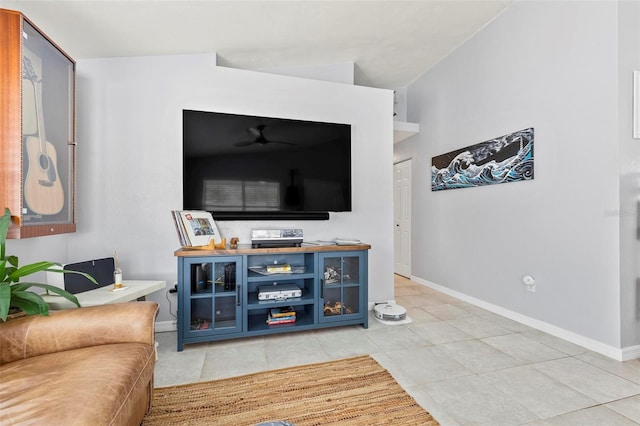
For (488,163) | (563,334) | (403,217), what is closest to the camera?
(563,334)

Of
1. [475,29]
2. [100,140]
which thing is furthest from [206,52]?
[475,29]

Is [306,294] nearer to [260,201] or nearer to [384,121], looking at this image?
[260,201]

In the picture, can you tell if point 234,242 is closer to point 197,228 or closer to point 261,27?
point 197,228

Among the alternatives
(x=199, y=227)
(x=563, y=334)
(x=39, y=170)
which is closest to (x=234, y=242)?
(x=199, y=227)

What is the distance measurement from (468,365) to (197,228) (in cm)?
222

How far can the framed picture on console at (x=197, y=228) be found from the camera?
2.24 metres

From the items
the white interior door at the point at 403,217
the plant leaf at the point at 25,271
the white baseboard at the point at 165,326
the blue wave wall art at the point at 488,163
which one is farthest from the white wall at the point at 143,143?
the white interior door at the point at 403,217

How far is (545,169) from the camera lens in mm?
2469

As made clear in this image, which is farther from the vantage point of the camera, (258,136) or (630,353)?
(258,136)

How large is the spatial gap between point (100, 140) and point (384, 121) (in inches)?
106

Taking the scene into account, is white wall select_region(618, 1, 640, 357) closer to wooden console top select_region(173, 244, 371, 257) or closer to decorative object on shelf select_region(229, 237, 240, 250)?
wooden console top select_region(173, 244, 371, 257)

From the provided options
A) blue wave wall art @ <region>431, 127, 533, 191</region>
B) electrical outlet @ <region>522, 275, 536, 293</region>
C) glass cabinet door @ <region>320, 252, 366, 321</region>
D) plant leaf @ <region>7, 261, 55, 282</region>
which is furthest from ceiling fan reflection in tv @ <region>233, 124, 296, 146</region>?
electrical outlet @ <region>522, 275, 536, 293</region>

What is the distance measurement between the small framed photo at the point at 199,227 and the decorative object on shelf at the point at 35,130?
0.77m

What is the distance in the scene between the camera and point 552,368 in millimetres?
1880
